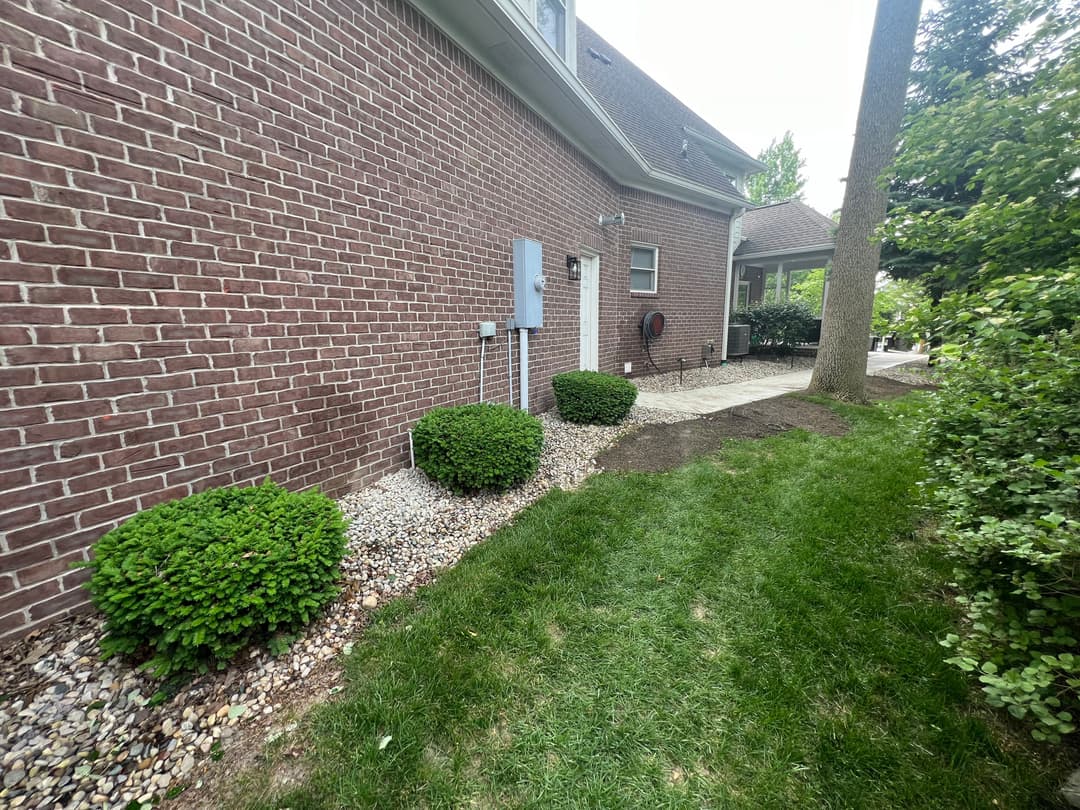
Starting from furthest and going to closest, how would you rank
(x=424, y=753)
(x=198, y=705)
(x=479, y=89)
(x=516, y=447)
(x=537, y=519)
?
1. (x=479, y=89)
2. (x=516, y=447)
3. (x=537, y=519)
4. (x=198, y=705)
5. (x=424, y=753)

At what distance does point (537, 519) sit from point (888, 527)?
251 centimetres

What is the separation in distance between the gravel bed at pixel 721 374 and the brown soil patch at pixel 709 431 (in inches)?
79.6

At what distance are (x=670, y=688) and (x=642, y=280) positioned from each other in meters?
8.76

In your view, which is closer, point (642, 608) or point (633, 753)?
point (633, 753)

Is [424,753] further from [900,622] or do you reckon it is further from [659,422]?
[659,422]

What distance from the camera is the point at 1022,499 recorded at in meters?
1.48

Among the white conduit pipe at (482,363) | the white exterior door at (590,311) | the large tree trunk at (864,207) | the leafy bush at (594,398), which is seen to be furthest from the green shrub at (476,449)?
the large tree trunk at (864,207)

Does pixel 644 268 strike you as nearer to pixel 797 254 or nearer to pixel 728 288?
pixel 728 288

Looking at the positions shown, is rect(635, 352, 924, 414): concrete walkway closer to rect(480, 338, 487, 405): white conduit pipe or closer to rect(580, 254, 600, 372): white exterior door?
rect(580, 254, 600, 372): white exterior door

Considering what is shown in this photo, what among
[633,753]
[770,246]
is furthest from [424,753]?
[770,246]

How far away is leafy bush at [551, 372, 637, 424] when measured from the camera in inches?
214

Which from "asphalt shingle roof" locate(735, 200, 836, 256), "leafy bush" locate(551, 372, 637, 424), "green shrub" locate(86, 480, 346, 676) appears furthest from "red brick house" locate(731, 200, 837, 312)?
"green shrub" locate(86, 480, 346, 676)

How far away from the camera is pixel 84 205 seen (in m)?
1.93

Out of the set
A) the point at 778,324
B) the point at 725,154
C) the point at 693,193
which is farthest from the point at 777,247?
the point at 693,193
